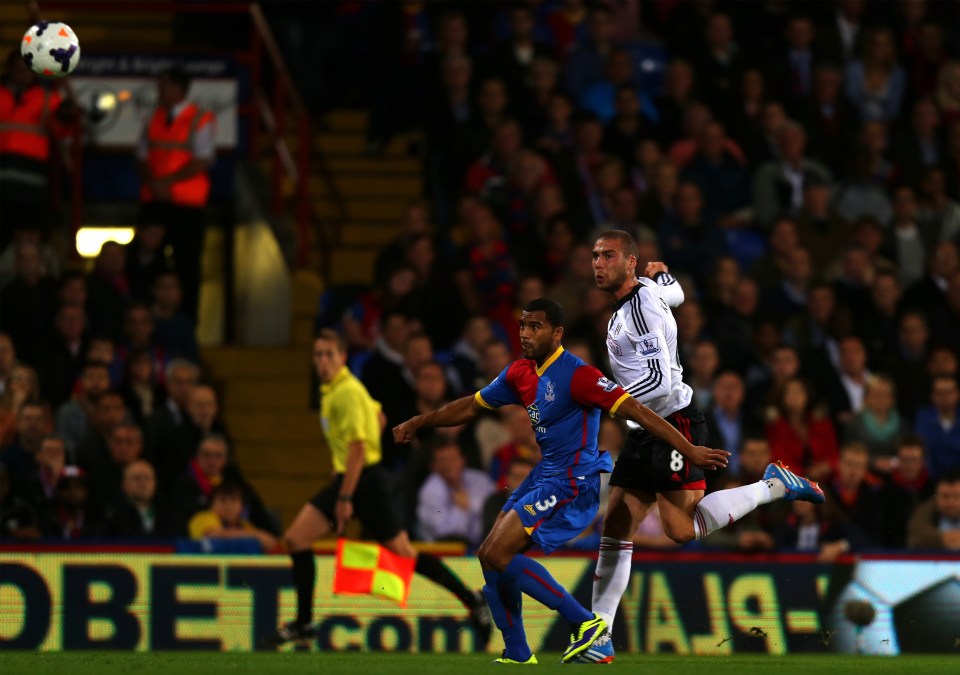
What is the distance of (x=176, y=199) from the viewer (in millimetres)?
15281

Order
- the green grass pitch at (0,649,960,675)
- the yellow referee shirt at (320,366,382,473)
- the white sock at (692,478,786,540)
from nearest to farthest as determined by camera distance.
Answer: the green grass pitch at (0,649,960,675) → the white sock at (692,478,786,540) → the yellow referee shirt at (320,366,382,473)

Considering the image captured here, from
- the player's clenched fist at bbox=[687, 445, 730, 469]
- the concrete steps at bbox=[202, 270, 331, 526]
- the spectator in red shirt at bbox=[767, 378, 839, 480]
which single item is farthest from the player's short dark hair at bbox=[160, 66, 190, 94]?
the player's clenched fist at bbox=[687, 445, 730, 469]

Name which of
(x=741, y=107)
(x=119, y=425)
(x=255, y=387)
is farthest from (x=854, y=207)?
(x=119, y=425)

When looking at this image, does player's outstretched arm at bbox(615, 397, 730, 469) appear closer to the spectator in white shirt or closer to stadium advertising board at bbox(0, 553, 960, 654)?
stadium advertising board at bbox(0, 553, 960, 654)

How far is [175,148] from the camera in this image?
15219 mm

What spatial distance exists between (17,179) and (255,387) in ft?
8.94

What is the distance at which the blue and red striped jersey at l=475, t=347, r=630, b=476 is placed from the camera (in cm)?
910

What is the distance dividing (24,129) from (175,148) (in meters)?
1.26

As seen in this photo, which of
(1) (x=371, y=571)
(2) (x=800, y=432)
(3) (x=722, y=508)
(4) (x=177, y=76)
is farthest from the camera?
(4) (x=177, y=76)

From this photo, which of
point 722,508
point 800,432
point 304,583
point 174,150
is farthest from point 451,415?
point 174,150

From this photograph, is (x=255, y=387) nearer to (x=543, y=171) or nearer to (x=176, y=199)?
(x=176, y=199)

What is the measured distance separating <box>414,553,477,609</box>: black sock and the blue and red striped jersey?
2457 millimetres

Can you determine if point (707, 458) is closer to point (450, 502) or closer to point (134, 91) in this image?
point (450, 502)

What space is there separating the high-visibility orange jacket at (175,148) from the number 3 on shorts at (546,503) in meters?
7.01
